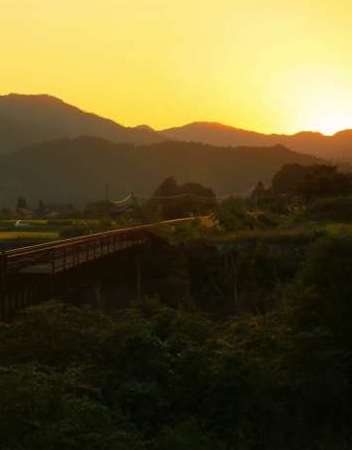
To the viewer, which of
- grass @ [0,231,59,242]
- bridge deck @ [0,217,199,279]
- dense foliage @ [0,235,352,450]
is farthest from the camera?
grass @ [0,231,59,242]

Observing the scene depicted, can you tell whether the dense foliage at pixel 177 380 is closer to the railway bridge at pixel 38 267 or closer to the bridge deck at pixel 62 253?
the railway bridge at pixel 38 267

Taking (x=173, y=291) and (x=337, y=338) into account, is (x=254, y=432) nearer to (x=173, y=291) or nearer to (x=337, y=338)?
(x=337, y=338)

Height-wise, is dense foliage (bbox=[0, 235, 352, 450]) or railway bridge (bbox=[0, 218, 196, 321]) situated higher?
railway bridge (bbox=[0, 218, 196, 321])

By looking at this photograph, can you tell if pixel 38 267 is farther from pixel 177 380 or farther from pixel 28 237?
pixel 28 237

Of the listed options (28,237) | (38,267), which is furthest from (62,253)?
(28,237)

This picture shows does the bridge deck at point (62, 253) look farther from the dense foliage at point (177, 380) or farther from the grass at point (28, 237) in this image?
the grass at point (28, 237)

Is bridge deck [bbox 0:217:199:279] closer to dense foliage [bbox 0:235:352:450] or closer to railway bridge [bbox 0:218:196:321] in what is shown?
railway bridge [bbox 0:218:196:321]

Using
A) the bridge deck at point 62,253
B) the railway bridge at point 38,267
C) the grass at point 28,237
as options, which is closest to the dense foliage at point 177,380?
the railway bridge at point 38,267

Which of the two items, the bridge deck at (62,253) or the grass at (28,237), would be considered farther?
the grass at (28,237)

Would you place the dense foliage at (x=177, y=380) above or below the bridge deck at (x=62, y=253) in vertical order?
below

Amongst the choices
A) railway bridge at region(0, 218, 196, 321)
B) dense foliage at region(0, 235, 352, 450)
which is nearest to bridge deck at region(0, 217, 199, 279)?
railway bridge at region(0, 218, 196, 321)

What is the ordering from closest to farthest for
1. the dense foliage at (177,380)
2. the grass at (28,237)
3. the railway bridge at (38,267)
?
the dense foliage at (177,380)
the railway bridge at (38,267)
the grass at (28,237)

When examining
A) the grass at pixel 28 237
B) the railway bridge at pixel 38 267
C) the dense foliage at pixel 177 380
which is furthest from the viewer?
the grass at pixel 28 237

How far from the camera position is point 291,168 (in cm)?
11819
